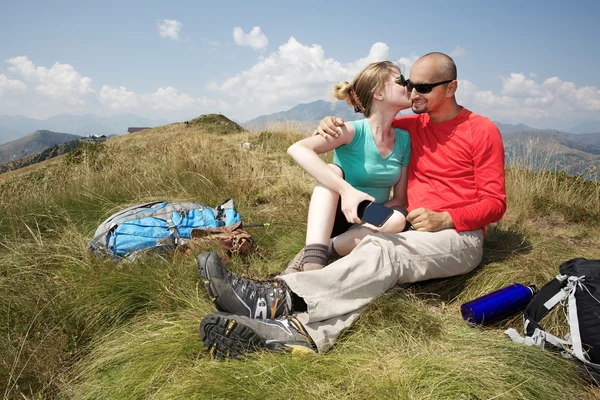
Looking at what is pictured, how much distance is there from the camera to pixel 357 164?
9.55 feet

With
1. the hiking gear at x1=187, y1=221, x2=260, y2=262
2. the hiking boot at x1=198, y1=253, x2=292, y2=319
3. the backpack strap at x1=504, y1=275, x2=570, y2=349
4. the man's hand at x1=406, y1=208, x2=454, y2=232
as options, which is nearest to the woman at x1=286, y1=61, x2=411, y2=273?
the man's hand at x1=406, y1=208, x2=454, y2=232

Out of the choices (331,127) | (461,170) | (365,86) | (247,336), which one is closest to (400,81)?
(365,86)

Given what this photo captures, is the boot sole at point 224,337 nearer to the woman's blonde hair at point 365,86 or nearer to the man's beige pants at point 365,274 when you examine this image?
the man's beige pants at point 365,274

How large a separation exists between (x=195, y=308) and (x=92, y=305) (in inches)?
26.8

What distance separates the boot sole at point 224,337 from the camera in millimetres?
1844

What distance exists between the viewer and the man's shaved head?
8.79 feet

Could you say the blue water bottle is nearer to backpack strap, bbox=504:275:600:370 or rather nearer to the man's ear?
backpack strap, bbox=504:275:600:370

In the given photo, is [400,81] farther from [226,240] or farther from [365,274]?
[226,240]

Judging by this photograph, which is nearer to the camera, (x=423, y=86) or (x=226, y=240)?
(x=423, y=86)

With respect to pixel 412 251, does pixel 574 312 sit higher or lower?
lower

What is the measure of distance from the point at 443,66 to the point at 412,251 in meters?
1.39

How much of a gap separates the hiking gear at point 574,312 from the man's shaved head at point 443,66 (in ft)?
4.88

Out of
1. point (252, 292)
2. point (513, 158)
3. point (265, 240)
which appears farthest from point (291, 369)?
point (513, 158)

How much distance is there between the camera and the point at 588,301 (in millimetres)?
1988
